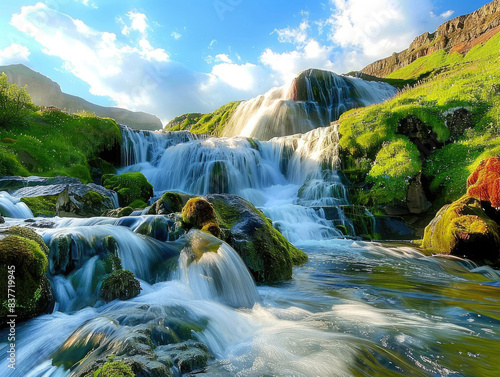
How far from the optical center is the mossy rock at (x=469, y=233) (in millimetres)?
7900

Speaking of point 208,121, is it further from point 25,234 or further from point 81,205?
point 25,234

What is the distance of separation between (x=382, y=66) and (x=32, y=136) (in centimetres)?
9239

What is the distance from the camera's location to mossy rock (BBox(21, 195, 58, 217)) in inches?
348

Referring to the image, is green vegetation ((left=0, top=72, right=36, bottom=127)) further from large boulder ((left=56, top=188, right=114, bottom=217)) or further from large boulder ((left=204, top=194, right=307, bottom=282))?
large boulder ((left=204, top=194, right=307, bottom=282))

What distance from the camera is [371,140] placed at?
17.3 meters

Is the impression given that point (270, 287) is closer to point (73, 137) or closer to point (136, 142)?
point (73, 137)

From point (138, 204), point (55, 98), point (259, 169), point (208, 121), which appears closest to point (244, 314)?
point (138, 204)

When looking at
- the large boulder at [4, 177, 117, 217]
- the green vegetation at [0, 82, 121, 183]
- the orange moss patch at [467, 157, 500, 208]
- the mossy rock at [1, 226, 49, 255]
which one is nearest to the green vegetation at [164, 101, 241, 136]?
the green vegetation at [0, 82, 121, 183]

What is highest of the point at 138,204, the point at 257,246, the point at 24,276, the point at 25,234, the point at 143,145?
the point at 143,145

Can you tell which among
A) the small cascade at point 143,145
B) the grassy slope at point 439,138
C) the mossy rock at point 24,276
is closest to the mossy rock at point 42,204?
the mossy rock at point 24,276

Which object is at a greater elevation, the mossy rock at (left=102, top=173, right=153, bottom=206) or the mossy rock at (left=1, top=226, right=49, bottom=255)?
the mossy rock at (left=102, top=173, right=153, bottom=206)

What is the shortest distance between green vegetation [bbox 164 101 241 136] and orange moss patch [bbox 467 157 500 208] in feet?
108

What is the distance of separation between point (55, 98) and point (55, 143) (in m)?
126

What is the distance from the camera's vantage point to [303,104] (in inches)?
1297
